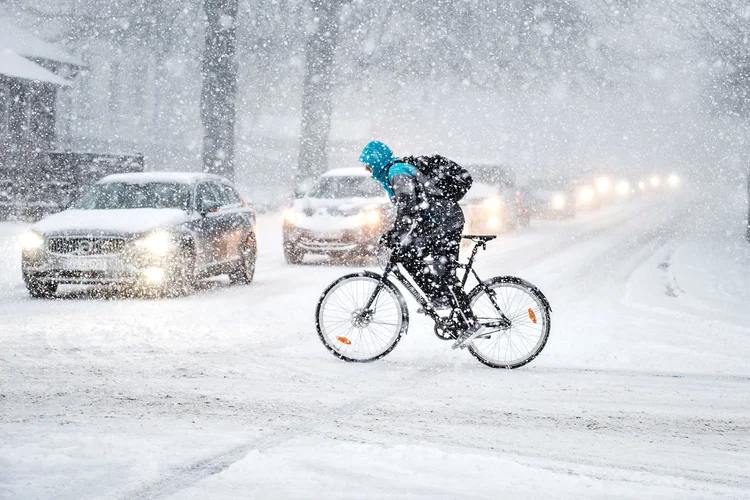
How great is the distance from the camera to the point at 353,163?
52.2 meters

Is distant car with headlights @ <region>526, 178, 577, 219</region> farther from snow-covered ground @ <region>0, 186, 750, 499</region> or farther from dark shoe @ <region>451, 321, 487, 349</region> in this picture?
dark shoe @ <region>451, 321, 487, 349</region>

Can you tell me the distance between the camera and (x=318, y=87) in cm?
2967

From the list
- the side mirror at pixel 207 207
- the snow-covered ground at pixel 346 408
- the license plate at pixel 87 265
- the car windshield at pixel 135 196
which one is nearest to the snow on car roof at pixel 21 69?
the car windshield at pixel 135 196

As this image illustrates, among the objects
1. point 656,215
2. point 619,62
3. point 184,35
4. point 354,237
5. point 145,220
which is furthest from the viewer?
point 656,215

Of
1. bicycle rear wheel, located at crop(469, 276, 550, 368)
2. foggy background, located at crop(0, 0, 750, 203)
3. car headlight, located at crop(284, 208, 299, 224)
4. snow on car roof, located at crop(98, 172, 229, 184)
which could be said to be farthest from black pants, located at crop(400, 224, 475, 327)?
foggy background, located at crop(0, 0, 750, 203)

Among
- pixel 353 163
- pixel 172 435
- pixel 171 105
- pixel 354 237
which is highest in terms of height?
pixel 171 105

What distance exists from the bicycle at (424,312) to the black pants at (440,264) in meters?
0.09

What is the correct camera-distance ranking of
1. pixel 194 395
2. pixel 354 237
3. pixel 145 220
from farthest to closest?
pixel 354 237 → pixel 145 220 → pixel 194 395

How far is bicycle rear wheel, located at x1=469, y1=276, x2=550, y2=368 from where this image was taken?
22.7 ft

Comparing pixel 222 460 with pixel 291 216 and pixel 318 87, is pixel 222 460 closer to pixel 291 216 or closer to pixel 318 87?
pixel 291 216

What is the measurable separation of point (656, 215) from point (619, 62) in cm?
1405

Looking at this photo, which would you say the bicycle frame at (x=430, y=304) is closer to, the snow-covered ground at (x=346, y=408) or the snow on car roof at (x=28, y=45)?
the snow-covered ground at (x=346, y=408)

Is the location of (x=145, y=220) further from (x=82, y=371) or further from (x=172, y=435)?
(x=172, y=435)

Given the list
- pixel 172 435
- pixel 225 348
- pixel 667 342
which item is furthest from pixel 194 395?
pixel 667 342
